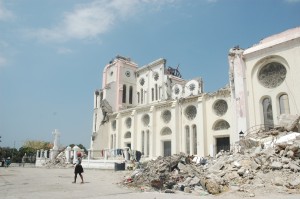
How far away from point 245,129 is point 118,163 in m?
10.9

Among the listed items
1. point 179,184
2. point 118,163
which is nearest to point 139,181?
point 179,184

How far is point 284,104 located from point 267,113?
4.83ft

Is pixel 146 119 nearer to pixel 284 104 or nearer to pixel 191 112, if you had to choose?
pixel 191 112

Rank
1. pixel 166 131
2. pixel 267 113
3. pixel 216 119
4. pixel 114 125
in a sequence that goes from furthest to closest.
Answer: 1. pixel 114 125
2. pixel 166 131
3. pixel 216 119
4. pixel 267 113

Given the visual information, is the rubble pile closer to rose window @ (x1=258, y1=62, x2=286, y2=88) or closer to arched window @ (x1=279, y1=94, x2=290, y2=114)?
arched window @ (x1=279, y1=94, x2=290, y2=114)

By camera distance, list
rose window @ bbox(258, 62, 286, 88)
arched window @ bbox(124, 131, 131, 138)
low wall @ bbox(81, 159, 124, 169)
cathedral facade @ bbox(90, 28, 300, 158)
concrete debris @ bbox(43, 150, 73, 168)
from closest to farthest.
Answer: cathedral facade @ bbox(90, 28, 300, 158) < rose window @ bbox(258, 62, 286, 88) < low wall @ bbox(81, 159, 124, 169) < concrete debris @ bbox(43, 150, 73, 168) < arched window @ bbox(124, 131, 131, 138)

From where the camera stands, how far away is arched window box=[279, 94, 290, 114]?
1935 cm

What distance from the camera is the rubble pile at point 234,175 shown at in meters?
9.45

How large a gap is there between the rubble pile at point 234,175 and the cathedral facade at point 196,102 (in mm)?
7470

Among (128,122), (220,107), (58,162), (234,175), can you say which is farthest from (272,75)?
(58,162)

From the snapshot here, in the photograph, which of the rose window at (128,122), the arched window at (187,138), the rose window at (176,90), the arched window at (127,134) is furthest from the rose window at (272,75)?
the arched window at (127,134)

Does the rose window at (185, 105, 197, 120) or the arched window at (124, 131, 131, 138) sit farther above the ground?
the rose window at (185, 105, 197, 120)

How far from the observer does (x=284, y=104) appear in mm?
19625

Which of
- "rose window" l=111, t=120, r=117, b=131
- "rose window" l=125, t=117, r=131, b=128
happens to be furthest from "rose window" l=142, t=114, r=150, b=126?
"rose window" l=111, t=120, r=117, b=131
